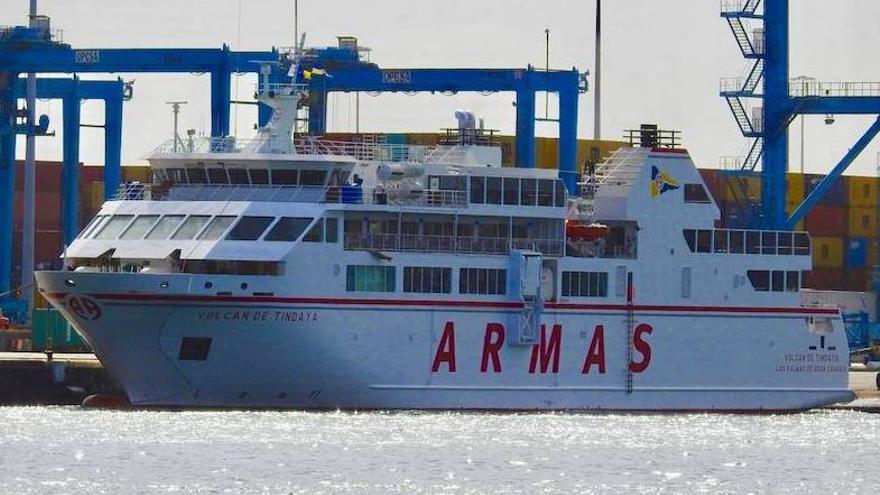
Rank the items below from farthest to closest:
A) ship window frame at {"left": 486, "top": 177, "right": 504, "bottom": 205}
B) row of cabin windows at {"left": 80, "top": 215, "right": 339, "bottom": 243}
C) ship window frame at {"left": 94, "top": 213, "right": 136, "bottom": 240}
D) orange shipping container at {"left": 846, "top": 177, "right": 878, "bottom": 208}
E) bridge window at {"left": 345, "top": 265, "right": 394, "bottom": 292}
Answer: orange shipping container at {"left": 846, "top": 177, "right": 878, "bottom": 208} → ship window frame at {"left": 486, "top": 177, "right": 504, "bottom": 205} → ship window frame at {"left": 94, "top": 213, "right": 136, "bottom": 240} → bridge window at {"left": 345, "top": 265, "right": 394, "bottom": 292} → row of cabin windows at {"left": 80, "top": 215, "right": 339, "bottom": 243}

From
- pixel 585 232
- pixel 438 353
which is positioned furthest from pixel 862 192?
pixel 438 353

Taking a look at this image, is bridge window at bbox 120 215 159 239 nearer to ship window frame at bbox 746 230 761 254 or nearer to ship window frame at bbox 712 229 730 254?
ship window frame at bbox 712 229 730 254

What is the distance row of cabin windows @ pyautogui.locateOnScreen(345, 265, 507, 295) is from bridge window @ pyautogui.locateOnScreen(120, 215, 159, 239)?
16.7 ft

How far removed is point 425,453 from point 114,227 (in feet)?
37.4

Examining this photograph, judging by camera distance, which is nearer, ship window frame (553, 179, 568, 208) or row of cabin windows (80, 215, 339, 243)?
row of cabin windows (80, 215, 339, 243)

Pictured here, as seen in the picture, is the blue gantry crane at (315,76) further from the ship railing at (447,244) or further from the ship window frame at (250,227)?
the ship window frame at (250,227)

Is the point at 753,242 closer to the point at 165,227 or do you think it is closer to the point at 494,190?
the point at 494,190

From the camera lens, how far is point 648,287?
7406cm

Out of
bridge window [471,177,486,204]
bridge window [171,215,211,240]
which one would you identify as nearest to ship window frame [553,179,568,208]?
bridge window [471,177,486,204]

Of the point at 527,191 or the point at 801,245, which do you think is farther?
the point at 801,245

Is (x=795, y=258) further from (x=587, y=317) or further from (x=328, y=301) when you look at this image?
(x=328, y=301)

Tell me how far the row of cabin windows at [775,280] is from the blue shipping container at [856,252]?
43.5 meters

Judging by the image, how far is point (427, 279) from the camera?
231ft

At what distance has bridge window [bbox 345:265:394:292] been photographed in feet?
227
